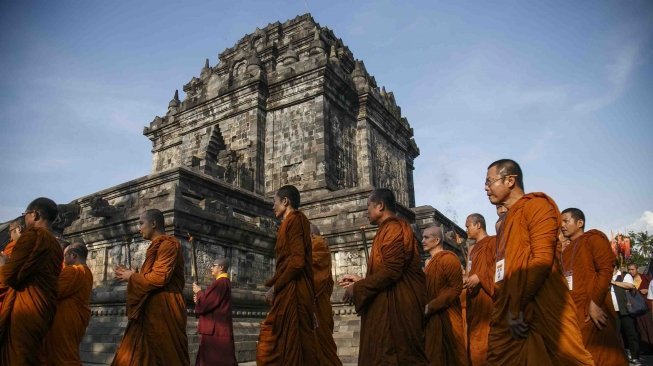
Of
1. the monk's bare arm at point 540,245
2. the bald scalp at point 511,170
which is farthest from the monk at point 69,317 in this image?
the bald scalp at point 511,170

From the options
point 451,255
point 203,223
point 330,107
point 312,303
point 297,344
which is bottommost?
point 297,344

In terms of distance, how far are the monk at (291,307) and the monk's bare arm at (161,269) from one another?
128cm

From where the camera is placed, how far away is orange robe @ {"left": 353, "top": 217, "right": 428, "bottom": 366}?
13.6 feet

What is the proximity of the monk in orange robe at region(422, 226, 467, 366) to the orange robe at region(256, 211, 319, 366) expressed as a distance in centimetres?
140

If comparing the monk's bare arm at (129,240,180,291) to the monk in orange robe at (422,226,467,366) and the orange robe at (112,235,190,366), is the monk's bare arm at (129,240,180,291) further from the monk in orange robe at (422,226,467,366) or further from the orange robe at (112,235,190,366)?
the monk in orange robe at (422,226,467,366)

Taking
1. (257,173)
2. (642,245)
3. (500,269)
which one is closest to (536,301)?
(500,269)

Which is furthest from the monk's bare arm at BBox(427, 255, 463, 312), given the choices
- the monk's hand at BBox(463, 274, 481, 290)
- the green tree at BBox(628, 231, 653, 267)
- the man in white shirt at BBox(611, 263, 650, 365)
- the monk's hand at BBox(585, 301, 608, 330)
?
the green tree at BBox(628, 231, 653, 267)

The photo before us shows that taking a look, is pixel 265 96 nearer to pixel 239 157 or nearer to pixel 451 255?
pixel 239 157

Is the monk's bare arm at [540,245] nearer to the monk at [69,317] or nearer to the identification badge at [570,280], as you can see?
the identification badge at [570,280]

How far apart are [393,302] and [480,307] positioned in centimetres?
142

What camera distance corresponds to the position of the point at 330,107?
57.7ft

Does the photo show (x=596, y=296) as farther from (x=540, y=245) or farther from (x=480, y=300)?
(x=540, y=245)

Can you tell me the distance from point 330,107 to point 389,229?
13478 mm

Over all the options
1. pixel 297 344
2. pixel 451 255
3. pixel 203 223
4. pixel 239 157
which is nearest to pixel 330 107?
pixel 239 157
